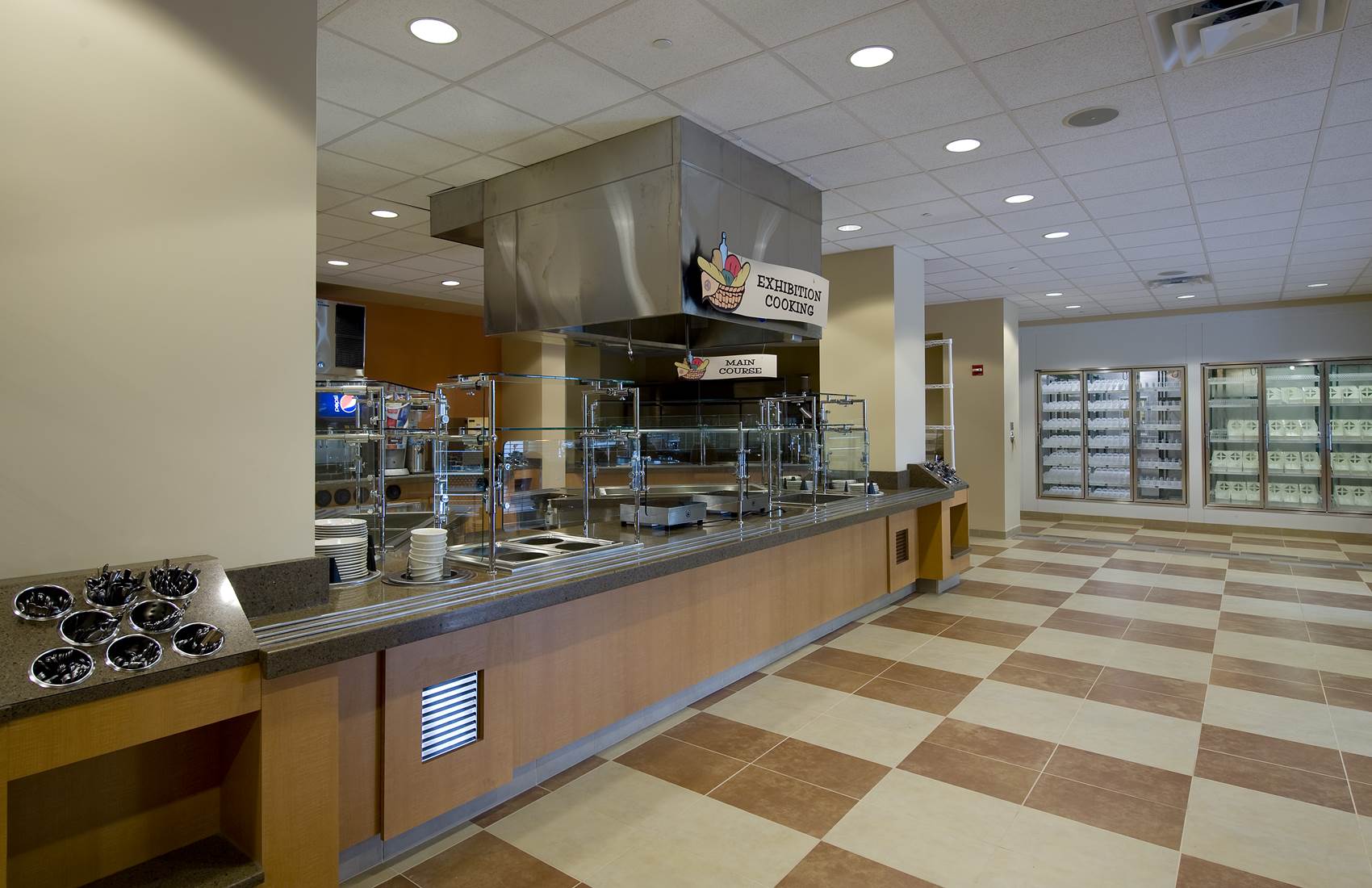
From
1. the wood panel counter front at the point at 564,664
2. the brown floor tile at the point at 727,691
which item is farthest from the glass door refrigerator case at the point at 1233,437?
the brown floor tile at the point at 727,691

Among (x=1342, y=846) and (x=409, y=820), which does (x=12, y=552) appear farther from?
(x=1342, y=846)

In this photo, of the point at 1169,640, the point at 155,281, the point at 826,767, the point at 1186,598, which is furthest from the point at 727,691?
the point at 1186,598

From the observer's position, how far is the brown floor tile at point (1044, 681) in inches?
161

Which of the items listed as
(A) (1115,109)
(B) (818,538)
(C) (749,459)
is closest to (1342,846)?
(B) (818,538)

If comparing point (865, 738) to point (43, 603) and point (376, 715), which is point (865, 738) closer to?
point (376, 715)

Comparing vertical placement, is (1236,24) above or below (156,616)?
above

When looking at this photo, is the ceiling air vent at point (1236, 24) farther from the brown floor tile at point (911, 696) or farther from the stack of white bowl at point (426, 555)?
the stack of white bowl at point (426, 555)

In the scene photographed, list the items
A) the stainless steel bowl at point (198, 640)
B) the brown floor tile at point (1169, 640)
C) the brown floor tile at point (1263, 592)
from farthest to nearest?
the brown floor tile at point (1263, 592)
the brown floor tile at point (1169, 640)
the stainless steel bowl at point (198, 640)

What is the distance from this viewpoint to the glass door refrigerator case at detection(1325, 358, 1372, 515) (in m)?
9.66

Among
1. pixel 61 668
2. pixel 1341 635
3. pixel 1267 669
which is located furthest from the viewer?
pixel 1341 635

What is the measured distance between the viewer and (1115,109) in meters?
3.87

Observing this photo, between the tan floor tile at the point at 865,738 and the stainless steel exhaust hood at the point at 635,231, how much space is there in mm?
2266

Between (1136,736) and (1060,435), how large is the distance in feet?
30.2

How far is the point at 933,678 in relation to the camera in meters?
4.29
